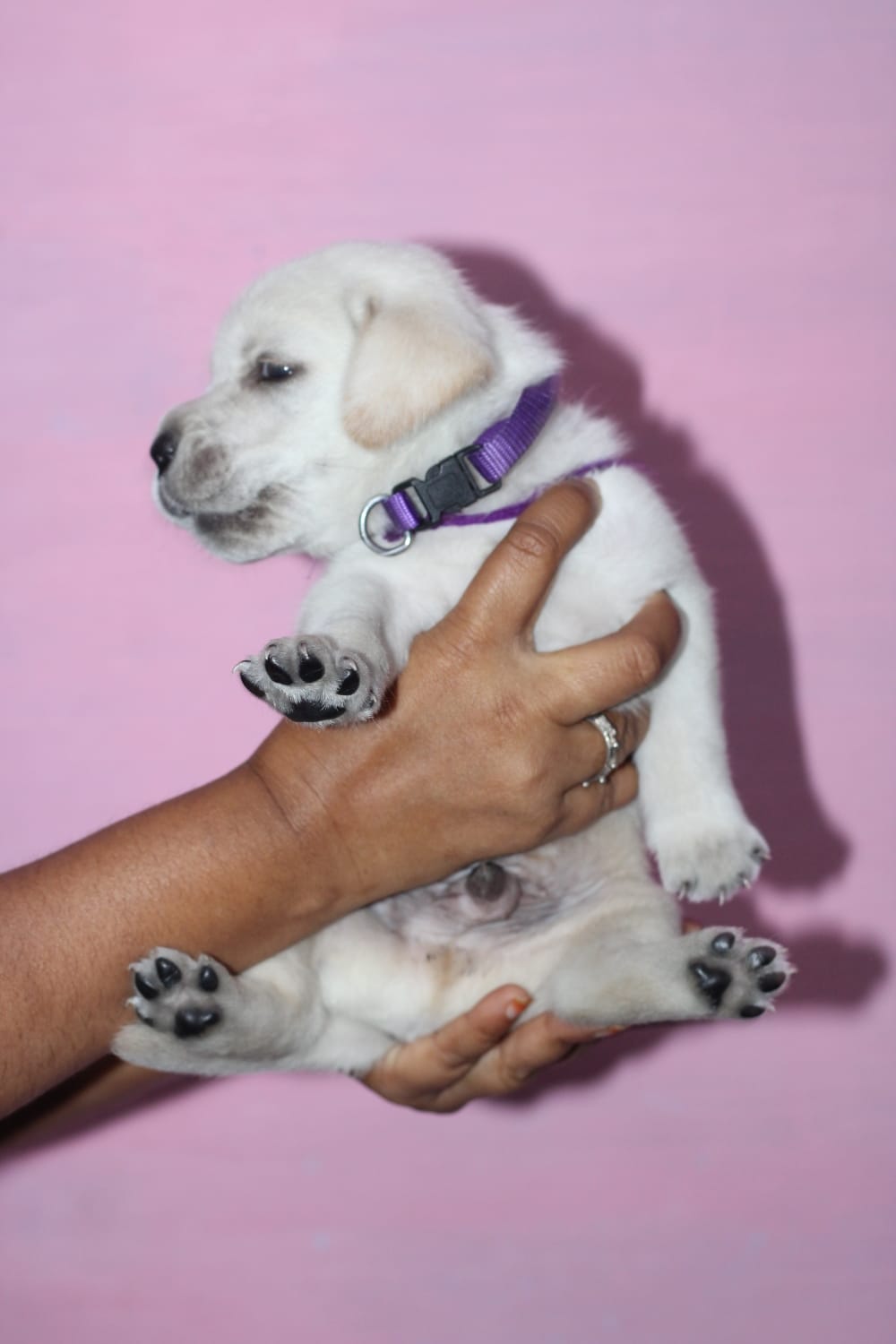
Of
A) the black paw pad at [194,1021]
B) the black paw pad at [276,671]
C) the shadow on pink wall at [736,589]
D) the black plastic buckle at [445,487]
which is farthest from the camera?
the shadow on pink wall at [736,589]

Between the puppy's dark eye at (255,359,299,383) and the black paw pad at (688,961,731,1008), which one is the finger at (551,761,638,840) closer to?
the black paw pad at (688,961,731,1008)

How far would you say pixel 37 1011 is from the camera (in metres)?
1.87

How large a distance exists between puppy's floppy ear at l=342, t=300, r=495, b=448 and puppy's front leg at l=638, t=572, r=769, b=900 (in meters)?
0.51

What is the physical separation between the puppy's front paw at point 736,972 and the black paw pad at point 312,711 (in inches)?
25.6

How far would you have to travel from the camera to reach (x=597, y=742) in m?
2.12

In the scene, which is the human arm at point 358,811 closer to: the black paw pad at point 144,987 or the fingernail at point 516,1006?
the black paw pad at point 144,987

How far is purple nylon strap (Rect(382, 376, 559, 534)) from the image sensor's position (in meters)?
2.10

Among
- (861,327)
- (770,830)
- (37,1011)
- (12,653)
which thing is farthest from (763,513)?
(37,1011)

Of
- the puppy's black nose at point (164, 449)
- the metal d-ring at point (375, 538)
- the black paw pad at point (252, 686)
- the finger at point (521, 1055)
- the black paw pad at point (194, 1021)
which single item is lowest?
the finger at point (521, 1055)

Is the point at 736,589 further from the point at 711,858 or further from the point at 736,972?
the point at 736,972

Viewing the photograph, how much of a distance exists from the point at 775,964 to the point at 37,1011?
1019 millimetres

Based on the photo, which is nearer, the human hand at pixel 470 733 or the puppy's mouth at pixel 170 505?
the human hand at pixel 470 733

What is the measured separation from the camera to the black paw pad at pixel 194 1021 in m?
1.98

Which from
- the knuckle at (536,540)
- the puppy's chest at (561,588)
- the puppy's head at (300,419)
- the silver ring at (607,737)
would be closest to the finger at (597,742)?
the silver ring at (607,737)
